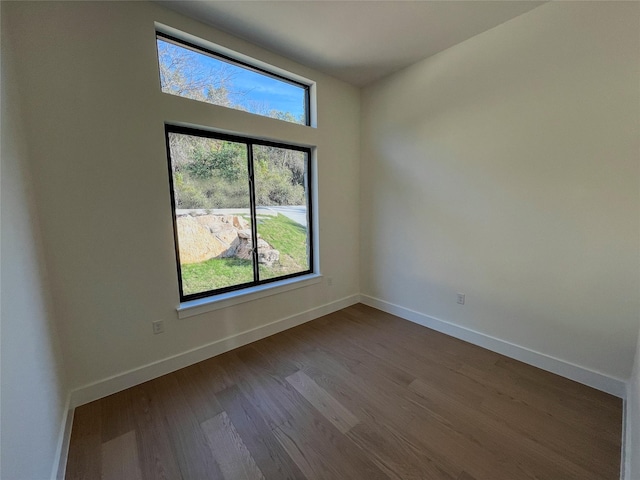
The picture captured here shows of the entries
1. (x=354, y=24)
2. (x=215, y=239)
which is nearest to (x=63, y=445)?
(x=215, y=239)

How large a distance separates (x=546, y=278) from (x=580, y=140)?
1.06 metres

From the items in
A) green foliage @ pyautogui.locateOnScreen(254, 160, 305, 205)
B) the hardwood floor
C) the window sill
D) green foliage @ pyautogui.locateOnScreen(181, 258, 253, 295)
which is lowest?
the hardwood floor

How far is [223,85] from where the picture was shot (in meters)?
2.28

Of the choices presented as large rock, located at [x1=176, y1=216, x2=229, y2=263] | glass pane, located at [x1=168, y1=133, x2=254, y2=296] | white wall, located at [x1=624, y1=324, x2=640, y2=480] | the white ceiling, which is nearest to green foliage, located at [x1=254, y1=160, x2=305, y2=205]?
glass pane, located at [x1=168, y1=133, x2=254, y2=296]

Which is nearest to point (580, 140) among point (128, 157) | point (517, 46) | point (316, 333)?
point (517, 46)

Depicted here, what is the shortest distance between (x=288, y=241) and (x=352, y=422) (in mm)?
1856

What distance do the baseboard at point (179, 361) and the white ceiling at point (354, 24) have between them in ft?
8.95

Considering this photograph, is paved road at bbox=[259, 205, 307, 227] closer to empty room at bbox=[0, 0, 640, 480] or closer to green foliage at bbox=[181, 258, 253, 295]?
empty room at bbox=[0, 0, 640, 480]

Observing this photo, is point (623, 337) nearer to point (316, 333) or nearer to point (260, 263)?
point (316, 333)

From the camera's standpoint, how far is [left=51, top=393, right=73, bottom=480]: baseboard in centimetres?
125

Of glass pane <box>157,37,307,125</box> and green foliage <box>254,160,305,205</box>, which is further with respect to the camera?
green foliage <box>254,160,305,205</box>

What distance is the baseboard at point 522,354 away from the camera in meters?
1.84

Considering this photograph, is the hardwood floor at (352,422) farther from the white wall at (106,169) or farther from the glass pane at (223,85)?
the glass pane at (223,85)

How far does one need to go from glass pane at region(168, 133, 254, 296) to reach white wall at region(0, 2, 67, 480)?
Result: 849 millimetres
